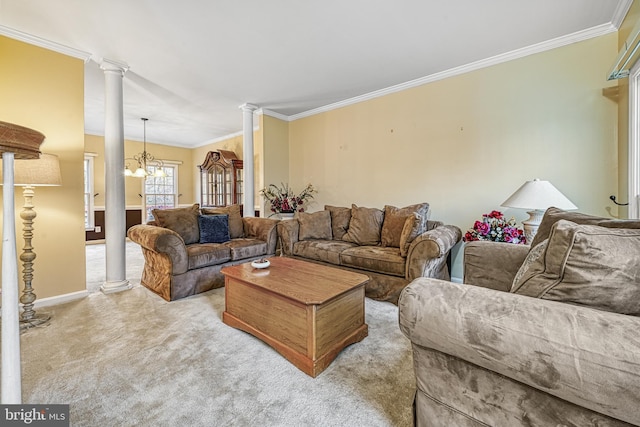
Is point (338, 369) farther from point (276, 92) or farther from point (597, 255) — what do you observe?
point (276, 92)

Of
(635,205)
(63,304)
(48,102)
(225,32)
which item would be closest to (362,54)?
(225,32)

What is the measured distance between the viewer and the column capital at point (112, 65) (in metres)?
3.01

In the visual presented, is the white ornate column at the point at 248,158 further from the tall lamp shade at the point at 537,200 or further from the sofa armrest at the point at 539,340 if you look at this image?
the sofa armrest at the point at 539,340

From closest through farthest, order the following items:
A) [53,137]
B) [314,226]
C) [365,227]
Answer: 1. [53,137]
2. [365,227]
3. [314,226]

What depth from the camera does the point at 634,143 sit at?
218cm

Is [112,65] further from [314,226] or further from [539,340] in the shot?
[539,340]

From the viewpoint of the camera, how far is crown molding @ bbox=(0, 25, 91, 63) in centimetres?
246

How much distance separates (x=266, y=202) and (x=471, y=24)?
3619mm

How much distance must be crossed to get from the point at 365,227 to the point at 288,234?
3.25 ft

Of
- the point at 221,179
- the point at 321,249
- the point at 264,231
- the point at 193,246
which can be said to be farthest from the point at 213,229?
the point at 221,179

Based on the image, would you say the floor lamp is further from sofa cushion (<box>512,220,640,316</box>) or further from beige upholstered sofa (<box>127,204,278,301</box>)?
sofa cushion (<box>512,220,640,316</box>)

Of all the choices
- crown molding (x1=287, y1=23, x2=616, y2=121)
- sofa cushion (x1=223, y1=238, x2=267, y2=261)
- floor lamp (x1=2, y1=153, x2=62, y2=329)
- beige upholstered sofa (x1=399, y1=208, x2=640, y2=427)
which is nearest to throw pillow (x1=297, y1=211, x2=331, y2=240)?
sofa cushion (x1=223, y1=238, x2=267, y2=261)

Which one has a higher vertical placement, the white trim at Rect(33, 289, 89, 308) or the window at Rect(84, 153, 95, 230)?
the window at Rect(84, 153, 95, 230)

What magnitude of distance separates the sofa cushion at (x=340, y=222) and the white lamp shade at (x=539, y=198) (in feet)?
6.15
